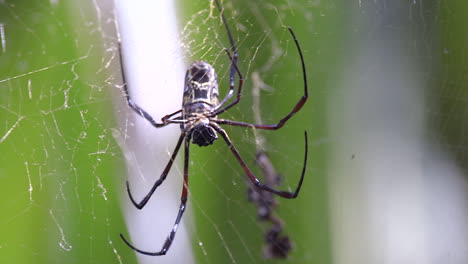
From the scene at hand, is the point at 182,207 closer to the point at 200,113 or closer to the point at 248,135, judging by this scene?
the point at 200,113

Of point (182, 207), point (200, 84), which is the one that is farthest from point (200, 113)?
point (182, 207)

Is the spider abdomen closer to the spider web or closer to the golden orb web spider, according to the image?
the golden orb web spider

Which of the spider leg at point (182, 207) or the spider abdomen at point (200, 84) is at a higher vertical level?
the spider abdomen at point (200, 84)

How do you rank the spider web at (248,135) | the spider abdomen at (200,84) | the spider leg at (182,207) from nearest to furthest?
1. the spider web at (248,135)
2. the spider abdomen at (200,84)
3. the spider leg at (182,207)

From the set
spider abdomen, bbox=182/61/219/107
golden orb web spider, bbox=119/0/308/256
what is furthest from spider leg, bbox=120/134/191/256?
spider abdomen, bbox=182/61/219/107

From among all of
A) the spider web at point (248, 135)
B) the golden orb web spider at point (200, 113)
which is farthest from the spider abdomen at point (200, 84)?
the spider web at point (248, 135)

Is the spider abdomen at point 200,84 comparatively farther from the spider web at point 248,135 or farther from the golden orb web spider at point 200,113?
the spider web at point 248,135

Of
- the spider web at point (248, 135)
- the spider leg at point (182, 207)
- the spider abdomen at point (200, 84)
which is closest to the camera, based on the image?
the spider web at point (248, 135)

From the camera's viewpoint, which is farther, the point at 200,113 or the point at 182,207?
the point at 182,207
